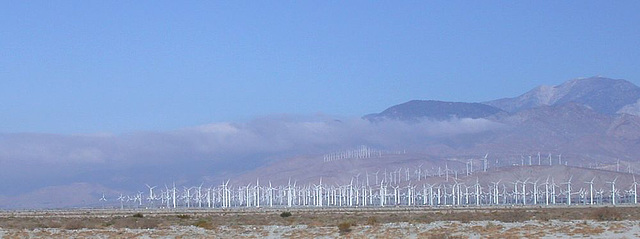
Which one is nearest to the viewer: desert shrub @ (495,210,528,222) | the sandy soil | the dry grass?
the sandy soil

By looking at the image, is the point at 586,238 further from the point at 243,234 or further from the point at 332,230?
the point at 243,234

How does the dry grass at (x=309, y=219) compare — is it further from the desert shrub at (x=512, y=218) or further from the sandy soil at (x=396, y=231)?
the sandy soil at (x=396, y=231)

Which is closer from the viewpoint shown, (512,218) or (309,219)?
(512,218)

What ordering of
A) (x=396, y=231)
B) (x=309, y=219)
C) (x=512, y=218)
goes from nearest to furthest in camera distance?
(x=396, y=231), (x=512, y=218), (x=309, y=219)

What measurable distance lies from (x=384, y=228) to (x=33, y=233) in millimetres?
17331

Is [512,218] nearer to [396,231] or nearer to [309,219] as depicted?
[396,231]

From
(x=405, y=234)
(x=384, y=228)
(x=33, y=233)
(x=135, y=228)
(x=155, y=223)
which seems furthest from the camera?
(x=155, y=223)

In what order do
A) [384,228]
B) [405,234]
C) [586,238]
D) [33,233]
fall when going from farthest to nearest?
1. [33,233]
2. [384,228]
3. [405,234]
4. [586,238]

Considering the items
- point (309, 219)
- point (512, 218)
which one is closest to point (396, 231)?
point (512, 218)

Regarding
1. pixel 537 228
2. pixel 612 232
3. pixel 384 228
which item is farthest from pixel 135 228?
pixel 612 232

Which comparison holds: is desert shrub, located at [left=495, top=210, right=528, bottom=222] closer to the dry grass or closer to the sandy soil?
the dry grass

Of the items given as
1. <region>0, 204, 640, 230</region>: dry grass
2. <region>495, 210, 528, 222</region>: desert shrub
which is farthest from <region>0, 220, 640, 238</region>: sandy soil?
<region>495, 210, 528, 222</region>: desert shrub

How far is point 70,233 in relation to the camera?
54812 millimetres

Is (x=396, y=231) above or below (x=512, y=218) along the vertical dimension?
above
